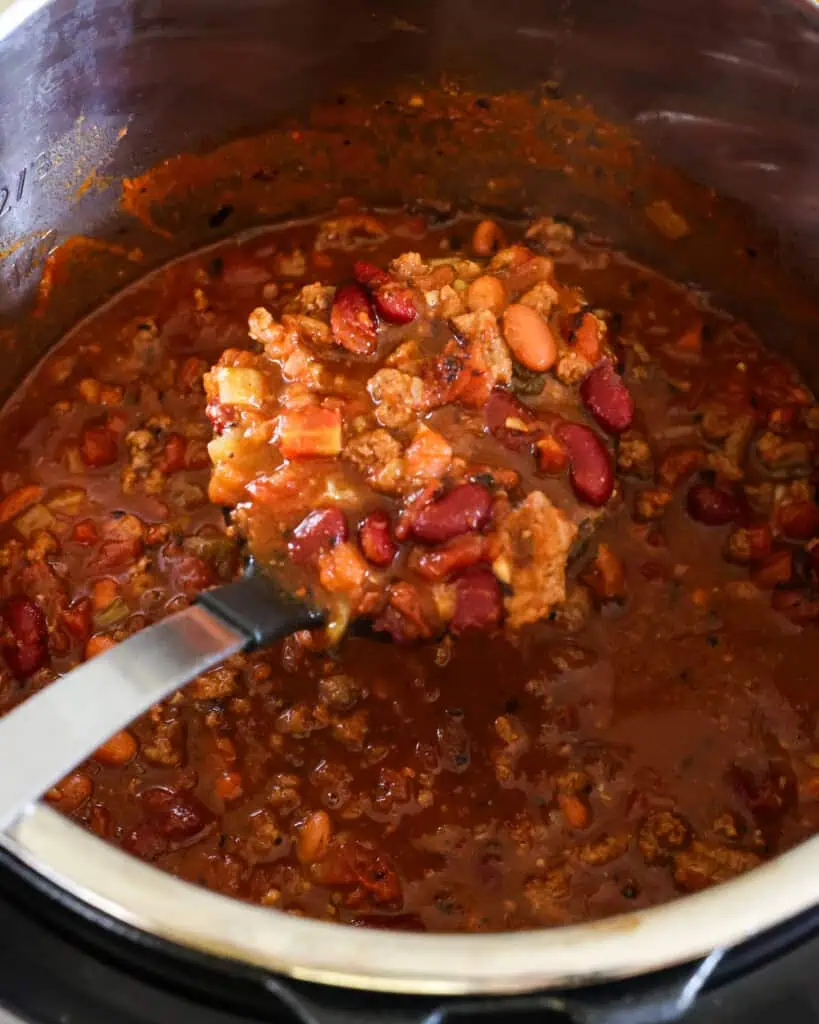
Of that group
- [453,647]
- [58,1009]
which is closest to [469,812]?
[453,647]

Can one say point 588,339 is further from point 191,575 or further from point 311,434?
point 191,575

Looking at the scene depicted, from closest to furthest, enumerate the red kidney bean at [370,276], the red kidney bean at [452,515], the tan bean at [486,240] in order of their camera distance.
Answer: the red kidney bean at [452,515] → the red kidney bean at [370,276] → the tan bean at [486,240]

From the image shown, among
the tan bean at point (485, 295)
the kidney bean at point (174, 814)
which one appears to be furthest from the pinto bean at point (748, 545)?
the kidney bean at point (174, 814)

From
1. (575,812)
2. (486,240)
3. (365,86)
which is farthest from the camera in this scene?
(486,240)

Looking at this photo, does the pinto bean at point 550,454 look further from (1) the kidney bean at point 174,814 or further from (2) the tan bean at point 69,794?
(2) the tan bean at point 69,794

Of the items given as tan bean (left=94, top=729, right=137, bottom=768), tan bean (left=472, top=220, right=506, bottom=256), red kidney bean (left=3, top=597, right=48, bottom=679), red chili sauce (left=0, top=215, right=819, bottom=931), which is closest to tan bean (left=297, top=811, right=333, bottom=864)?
red chili sauce (left=0, top=215, right=819, bottom=931)

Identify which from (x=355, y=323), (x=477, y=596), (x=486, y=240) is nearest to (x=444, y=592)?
(x=477, y=596)

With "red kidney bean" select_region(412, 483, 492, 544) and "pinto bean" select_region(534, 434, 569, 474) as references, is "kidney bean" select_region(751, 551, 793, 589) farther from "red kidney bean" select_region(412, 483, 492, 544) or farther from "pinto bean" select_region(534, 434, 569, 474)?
"red kidney bean" select_region(412, 483, 492, 544)
